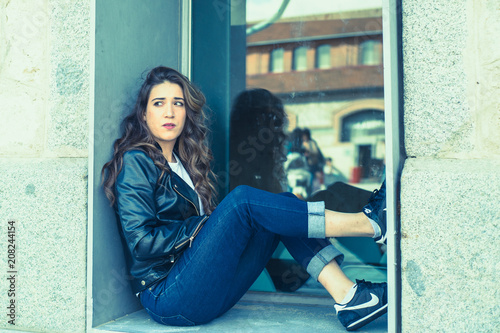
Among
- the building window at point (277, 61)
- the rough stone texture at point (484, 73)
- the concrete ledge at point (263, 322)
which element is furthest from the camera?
the building window at point (277, 61)

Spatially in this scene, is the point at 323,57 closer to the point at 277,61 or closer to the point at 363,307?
the point at 277,61

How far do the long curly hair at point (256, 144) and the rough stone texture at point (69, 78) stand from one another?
43.9 inches

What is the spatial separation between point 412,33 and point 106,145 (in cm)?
153

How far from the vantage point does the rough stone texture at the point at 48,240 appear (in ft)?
7.92

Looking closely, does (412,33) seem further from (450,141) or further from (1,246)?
(1,246)

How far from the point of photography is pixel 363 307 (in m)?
2.09

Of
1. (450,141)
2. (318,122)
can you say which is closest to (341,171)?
(318,122)

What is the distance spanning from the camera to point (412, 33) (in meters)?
2.06

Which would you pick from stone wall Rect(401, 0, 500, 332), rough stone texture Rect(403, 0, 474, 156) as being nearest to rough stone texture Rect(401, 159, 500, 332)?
stone wall Rect(401, 0, 500, 332)

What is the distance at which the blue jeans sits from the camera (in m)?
2.03

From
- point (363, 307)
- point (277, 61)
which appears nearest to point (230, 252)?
point (363, 307)

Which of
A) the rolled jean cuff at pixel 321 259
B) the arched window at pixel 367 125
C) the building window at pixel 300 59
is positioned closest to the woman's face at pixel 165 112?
the rolled jean cuff at pixel 321 259

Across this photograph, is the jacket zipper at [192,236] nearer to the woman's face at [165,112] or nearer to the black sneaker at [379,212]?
the woman's face at [165,112]

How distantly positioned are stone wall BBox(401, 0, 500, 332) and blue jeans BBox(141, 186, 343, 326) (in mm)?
411
